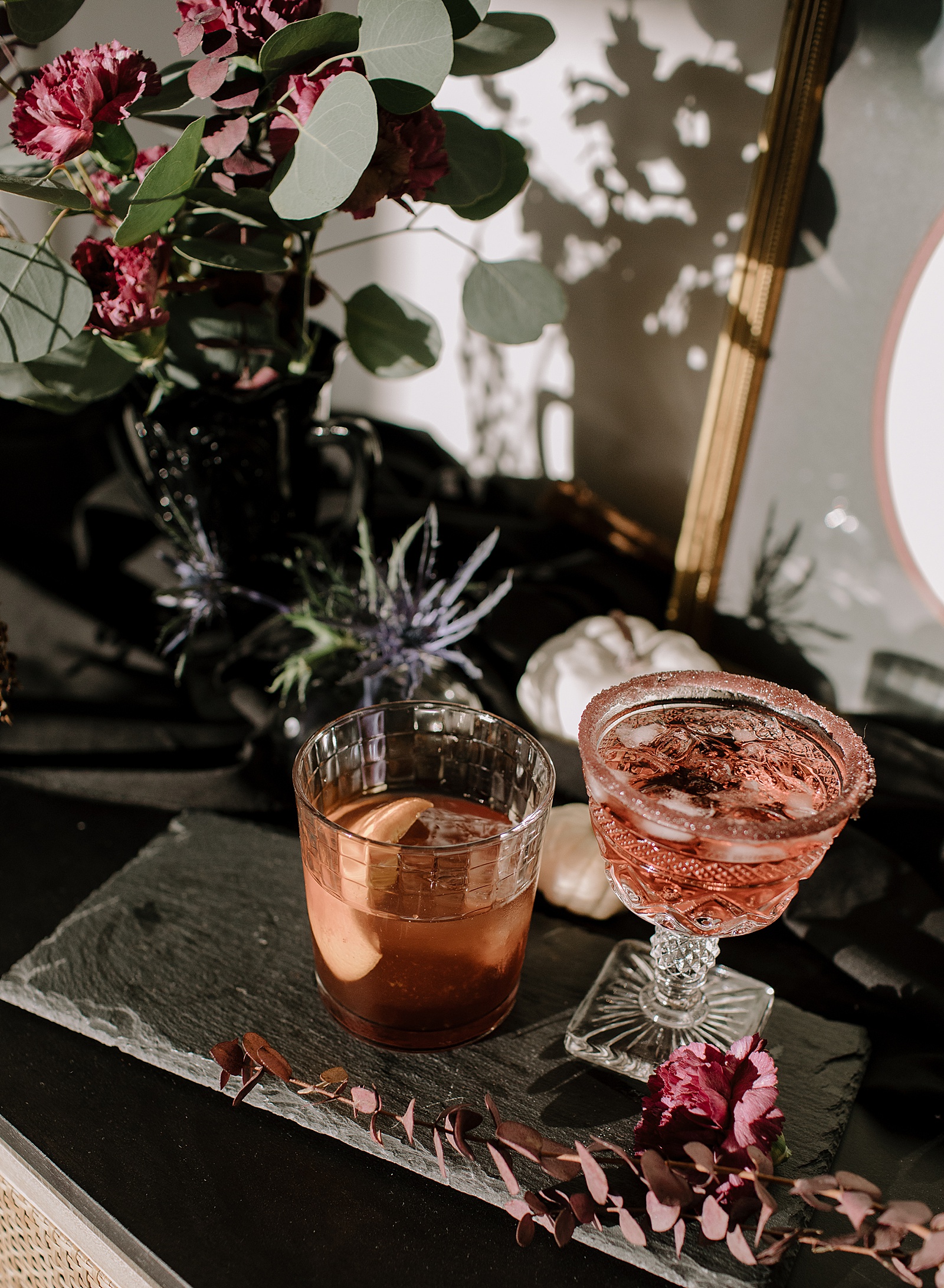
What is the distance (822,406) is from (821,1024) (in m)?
0.47

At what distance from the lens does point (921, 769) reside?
0.80 m

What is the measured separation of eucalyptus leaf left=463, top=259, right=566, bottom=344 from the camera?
0.80m

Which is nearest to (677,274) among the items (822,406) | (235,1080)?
(822,406)

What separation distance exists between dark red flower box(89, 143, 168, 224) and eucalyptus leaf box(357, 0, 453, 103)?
0.16 metres

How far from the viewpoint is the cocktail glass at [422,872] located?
559mm

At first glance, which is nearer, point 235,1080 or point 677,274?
point 235,1080

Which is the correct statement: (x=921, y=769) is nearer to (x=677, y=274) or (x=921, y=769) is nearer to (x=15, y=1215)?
(x=677, y=274)

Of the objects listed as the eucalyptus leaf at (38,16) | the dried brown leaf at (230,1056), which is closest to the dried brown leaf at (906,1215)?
the dried brown leaf at (230,1056)

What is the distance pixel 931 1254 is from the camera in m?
0.46

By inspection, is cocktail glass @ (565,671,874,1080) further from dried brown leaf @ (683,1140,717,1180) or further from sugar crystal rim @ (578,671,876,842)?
dried brown leaf @ (683,1140,717,1180)

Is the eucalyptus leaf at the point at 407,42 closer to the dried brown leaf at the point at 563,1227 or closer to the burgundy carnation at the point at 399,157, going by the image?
the burgundy carnation at the point at 399,157

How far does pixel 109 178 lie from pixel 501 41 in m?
0.27

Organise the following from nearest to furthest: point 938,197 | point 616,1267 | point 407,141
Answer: point 616,1267 < point 407,141 < point 938,197

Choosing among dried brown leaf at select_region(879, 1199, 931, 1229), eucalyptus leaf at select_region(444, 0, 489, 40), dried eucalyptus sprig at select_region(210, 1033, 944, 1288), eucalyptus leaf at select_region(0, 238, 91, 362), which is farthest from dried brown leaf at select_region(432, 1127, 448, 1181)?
eucalyptus leaf at select_region(444, 0, 489, 40)
